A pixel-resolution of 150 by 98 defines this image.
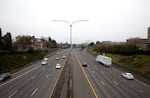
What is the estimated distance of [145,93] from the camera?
28.1 meters

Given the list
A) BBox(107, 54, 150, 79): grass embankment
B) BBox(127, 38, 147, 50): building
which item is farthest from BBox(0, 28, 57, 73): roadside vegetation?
BBox(127, 38, 147, 50): building

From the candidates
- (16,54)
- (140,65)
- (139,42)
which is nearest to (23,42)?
(16,54)

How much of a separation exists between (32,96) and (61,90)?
5.11 m

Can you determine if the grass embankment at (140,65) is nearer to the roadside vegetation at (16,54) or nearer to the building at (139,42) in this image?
the roadside vegetation at (16,54)

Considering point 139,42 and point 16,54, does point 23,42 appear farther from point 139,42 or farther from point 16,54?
point 139,42

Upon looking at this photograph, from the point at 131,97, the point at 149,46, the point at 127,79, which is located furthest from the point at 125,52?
the point at 131,97

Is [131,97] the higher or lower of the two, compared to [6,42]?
lower

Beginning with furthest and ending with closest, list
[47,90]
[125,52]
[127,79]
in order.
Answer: [125,52] < [127,79] < [47,90]

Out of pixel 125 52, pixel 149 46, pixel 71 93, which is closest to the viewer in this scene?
pixel 71 93

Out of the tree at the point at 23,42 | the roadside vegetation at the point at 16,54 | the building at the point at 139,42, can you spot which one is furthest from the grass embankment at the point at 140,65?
the building at the point at 139,42

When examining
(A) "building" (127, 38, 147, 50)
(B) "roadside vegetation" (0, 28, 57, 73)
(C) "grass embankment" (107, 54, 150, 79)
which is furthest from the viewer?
(A) "building" (127, 38, 147, 50)

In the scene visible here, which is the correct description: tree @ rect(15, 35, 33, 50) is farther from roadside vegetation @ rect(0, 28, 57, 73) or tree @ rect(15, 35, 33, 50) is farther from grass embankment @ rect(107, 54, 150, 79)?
grass embankment @ rect(107, 54, 150, 79)

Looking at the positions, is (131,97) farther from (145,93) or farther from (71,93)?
(71,93)

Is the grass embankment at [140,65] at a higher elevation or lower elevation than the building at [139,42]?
lower
